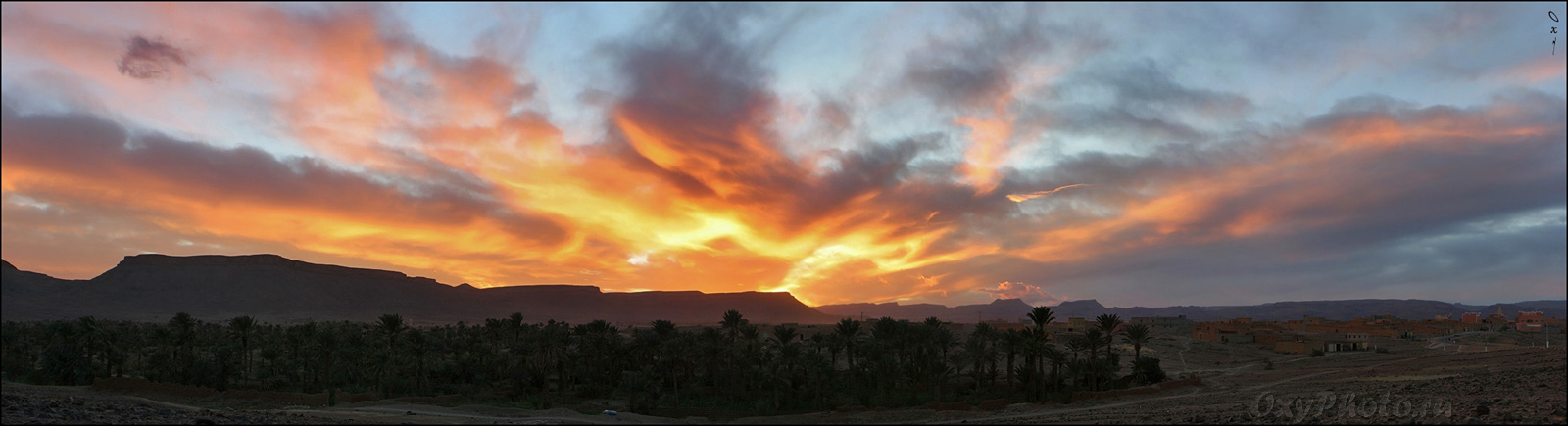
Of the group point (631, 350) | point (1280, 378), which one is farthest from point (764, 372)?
point (1280, 378)

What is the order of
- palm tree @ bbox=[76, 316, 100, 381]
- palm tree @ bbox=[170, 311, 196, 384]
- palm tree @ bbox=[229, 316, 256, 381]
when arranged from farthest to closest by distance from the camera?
palm tree @ bbox=[76, 316, 100, 381] < palm tree @ bbox=[229, 316, 256, 381] < palm tree @ bbox=[170, 311, 196, 384]

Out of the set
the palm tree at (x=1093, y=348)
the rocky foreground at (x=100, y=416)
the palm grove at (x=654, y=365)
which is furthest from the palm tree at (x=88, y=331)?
the palm tree at (x=1093, y=348)

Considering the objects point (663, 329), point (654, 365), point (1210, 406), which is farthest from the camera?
point (654, 365)

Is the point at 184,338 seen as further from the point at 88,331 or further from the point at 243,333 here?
the point at 88,331

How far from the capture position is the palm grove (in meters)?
60.0

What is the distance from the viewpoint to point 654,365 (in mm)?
66125

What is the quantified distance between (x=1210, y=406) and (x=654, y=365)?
43911 millimetres

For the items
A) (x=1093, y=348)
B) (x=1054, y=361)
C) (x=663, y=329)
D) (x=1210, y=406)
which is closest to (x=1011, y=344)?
(x=1054, y=361)

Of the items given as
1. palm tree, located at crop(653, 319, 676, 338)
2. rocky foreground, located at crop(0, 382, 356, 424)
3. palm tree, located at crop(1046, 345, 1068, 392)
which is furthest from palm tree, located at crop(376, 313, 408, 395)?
palm tree, located at crop(1046, 345, 1068, 392)

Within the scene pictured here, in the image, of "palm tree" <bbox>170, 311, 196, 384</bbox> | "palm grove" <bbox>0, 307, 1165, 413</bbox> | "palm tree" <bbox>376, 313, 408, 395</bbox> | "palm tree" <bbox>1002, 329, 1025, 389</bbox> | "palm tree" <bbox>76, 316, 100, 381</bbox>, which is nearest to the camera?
"palm tree" <bbox>1002, 329, 1025, 389</bbox>

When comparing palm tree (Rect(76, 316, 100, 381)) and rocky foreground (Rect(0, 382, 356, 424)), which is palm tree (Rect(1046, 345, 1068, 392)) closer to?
rocky foreground (Rect(0, 382, 356, 424))

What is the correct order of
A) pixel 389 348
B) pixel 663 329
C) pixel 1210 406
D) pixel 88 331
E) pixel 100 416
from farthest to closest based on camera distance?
1. pixel 88 331
2. pixel 663 329
3. pixel 389 348
4. pixel 1210 406
5. pixel 100 416

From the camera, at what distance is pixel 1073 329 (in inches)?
4631

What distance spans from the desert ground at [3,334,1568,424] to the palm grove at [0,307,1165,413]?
7267 millimetres
